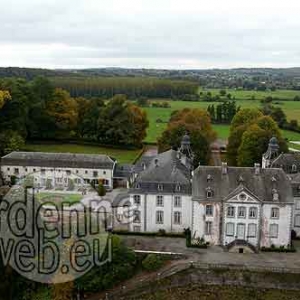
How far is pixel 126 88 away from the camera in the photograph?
149000mm

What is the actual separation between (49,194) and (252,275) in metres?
24.9

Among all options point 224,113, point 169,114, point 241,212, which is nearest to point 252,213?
point 241,212

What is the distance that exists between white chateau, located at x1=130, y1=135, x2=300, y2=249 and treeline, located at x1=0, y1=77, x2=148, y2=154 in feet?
115

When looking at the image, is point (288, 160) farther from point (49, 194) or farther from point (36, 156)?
point (36, 156)

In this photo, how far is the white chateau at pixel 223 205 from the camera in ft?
128

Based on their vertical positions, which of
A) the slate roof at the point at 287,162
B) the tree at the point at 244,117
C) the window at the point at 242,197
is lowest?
the window at the point at 242,197

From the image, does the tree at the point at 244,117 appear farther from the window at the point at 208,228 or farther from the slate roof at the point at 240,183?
the window at the point at 208,228

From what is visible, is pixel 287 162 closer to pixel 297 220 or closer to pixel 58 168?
pixel 297 220

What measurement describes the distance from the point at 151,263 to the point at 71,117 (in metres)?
47.2

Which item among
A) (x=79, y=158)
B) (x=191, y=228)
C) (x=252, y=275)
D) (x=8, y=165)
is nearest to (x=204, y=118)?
(x=79, y=158)

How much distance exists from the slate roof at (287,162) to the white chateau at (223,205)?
970 centimetres

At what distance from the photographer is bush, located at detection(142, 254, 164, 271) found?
35656 mm

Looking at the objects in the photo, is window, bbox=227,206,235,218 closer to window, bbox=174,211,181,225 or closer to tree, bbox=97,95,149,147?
window, bbox=174,211,181,225

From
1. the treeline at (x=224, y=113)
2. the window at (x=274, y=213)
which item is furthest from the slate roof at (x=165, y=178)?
the treeline at (x=224, y=113)
